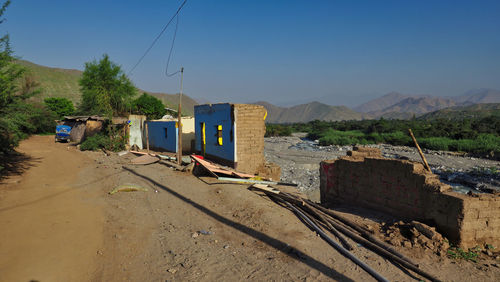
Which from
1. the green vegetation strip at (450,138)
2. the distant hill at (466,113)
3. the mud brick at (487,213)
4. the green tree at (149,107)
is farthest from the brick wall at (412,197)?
the distant hill at (466,113)

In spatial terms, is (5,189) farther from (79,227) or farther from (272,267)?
(272,267)

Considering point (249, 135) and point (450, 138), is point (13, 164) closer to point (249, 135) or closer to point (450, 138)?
point (249, 135)

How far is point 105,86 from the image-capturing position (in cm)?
3334

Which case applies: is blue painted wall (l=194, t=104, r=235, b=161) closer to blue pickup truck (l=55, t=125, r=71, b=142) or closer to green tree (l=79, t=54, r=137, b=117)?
blue pickup truck (l=55, t=125, r=71, b=142)

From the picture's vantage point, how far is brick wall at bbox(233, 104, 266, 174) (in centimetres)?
1109

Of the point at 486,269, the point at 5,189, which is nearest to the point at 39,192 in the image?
the point at 5,189

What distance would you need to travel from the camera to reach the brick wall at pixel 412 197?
441 cm

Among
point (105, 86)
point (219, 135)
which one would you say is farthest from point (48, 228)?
point (105, 86)

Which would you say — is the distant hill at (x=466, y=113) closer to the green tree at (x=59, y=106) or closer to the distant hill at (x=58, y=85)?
the green tree at (x=59, y=106)

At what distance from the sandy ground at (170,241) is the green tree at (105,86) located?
25321 mm

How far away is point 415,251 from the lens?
430 centimetres

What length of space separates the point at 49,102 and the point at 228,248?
43.8m

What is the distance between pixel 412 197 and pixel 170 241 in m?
4.52

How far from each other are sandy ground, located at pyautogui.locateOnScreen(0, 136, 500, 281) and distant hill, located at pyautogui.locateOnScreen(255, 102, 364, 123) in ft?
516
